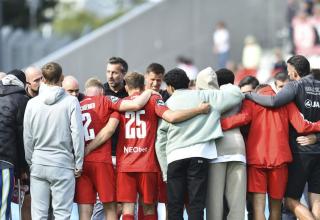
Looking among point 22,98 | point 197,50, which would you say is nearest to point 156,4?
point 197,50

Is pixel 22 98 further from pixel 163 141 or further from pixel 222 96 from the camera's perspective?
pixel 222 96

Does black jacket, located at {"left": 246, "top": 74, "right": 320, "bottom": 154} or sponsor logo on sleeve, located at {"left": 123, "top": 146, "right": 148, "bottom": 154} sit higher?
black jacket, located at {"left": 246, "top": 74, "right": 320, "bottom": 154}

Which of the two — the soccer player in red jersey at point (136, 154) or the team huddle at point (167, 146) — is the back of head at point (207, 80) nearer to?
the team huddle at point (167, 146)

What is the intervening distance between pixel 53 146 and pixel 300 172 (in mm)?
3075

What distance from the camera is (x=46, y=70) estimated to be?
34.1ft

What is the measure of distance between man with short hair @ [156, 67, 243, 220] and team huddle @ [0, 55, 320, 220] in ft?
0.04

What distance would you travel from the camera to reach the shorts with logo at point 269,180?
10.6m

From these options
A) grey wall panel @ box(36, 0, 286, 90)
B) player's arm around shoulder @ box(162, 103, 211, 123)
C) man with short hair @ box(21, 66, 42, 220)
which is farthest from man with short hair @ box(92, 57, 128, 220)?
grey wall panel @ box(36, 0, 286, 90)

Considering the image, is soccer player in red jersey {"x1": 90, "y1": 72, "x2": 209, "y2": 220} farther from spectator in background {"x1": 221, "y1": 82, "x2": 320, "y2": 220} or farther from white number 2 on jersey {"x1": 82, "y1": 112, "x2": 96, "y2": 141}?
spectator in background {"x1": 221, "y1": 82, "x2": 320, "y2": 220}

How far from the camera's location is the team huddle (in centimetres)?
1030

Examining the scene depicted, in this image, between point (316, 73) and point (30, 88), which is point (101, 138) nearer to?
point (30, 88)

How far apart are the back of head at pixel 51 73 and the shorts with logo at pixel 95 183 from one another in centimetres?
108

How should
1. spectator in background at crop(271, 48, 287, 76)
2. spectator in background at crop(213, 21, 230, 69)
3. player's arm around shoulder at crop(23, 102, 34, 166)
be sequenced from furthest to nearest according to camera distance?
1. spectator in background at crop(213, 21, 230, 69)
2. spectator in background at crop(271, 48, 287, 76)
3. player's arm around shoulder at crop(23, 102, 34, 166)

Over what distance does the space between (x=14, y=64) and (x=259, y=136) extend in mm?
20100
